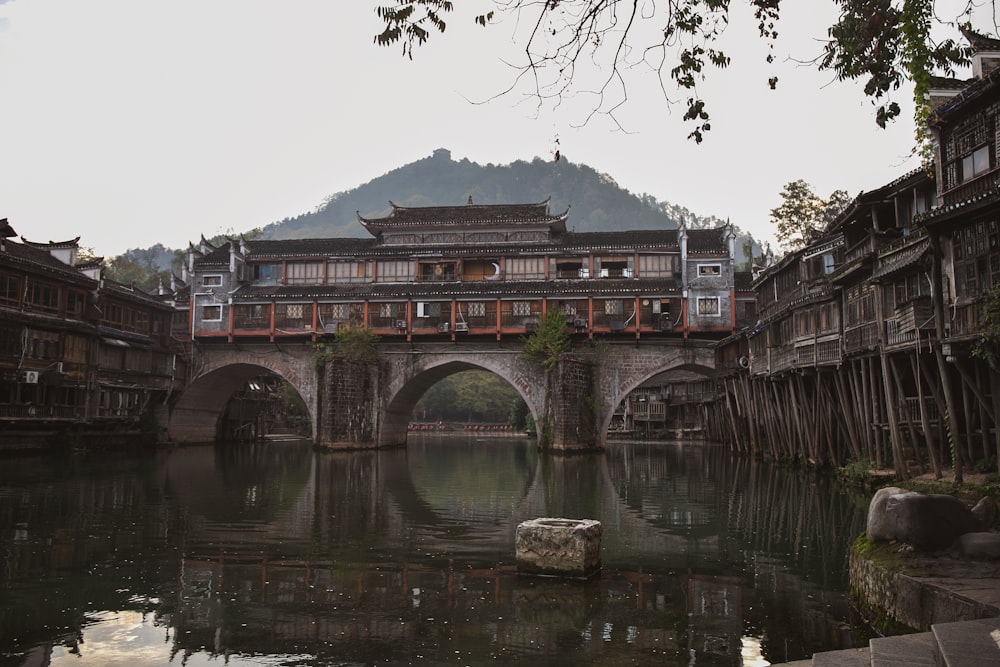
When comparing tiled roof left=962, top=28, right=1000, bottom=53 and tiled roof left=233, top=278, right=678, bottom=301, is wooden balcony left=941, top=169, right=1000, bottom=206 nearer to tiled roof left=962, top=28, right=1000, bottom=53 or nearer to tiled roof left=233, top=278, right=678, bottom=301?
tiled roof left=962, top=28, right=1000, bottom=53

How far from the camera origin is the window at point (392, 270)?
148ft

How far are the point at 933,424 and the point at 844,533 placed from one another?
28.0 ft

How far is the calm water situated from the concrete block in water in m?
0.21

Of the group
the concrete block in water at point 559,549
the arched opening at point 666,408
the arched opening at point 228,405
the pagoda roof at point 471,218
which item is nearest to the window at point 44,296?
the arched opening at point 228,405

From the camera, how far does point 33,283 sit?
34.0m

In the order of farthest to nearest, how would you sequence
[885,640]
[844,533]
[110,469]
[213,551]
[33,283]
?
[33,283], [110,469], [844,533], [213,551], [885,640]

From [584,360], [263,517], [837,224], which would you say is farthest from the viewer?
[584,360]

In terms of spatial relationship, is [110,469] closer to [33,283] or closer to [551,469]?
[33,283]

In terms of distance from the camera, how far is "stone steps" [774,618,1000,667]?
5.27 metres

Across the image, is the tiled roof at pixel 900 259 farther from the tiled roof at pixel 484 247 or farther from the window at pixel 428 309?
the window at pixel 428 309

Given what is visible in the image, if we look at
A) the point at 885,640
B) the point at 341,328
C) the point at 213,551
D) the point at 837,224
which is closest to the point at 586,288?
the point at 341,328

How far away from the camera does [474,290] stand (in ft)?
141

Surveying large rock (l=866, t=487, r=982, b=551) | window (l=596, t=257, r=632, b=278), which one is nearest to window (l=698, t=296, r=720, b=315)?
window (l=596, t=257, r=632, b=278)

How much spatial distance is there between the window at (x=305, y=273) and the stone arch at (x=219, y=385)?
183 inches
